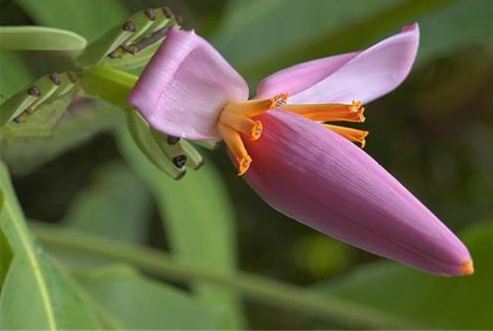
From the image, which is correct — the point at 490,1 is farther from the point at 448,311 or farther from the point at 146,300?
the point at 146,300

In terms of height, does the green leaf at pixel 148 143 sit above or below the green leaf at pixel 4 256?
above

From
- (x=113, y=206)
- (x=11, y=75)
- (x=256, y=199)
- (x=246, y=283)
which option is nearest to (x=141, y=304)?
(x=246, y=283)

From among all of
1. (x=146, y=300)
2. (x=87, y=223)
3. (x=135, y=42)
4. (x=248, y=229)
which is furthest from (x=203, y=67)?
(x=248, y=229)

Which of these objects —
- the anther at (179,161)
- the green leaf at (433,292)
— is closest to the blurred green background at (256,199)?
the green leaf at (433,292)

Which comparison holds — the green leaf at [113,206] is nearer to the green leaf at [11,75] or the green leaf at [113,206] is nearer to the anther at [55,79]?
the green leaf at [11,75]

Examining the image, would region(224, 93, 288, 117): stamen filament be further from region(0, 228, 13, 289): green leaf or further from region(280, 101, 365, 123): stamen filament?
region(0, 228, 13, 289): green leaf

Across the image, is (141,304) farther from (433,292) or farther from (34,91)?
(34,91)

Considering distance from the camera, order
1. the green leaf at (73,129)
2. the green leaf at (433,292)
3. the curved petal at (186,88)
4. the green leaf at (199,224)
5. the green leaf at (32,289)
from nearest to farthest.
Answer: the curved petal at (186,88) → the green leaf at (32,289) → the green leaf at (73,129) → the green leaf at (433,292) → the green leaf at (199,224)
